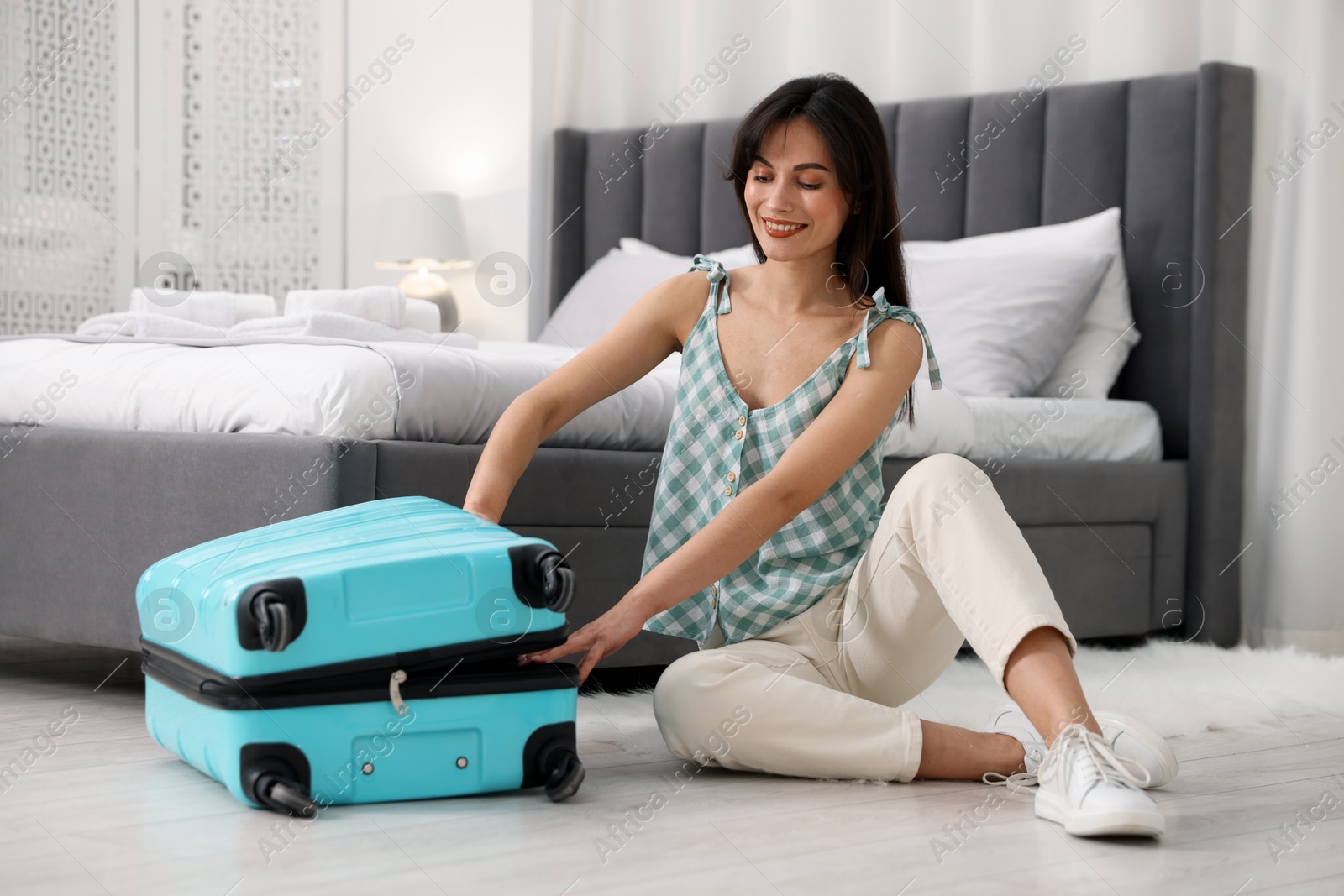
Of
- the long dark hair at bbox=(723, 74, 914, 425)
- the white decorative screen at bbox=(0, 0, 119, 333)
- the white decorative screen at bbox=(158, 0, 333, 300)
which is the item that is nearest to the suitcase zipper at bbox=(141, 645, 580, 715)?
the long dark hair at bbox=(723, 74, 914, 425)

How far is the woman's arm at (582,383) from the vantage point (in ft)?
5.52

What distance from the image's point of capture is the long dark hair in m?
1.69

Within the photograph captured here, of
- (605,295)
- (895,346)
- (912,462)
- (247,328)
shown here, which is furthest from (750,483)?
(605,295)

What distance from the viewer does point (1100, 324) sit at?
3184mm

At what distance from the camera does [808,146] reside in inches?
67.0

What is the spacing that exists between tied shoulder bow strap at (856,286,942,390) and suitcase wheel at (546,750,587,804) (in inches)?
22.8

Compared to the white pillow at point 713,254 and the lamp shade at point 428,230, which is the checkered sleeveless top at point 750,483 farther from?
the lamp shade at point 428,230

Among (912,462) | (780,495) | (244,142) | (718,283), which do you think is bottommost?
(912,462)

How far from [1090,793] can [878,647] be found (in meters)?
0.36

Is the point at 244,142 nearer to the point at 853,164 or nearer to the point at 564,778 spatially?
the point at 853,164

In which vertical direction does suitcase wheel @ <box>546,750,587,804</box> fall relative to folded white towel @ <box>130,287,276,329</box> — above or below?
below

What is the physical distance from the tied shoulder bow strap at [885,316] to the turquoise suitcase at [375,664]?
47 centimetres

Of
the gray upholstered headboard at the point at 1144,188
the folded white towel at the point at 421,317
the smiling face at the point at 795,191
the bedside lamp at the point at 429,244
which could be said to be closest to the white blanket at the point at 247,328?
the folded white towel at the point at 421,317

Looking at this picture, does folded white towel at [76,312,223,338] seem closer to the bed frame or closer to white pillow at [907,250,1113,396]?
the bed frame
